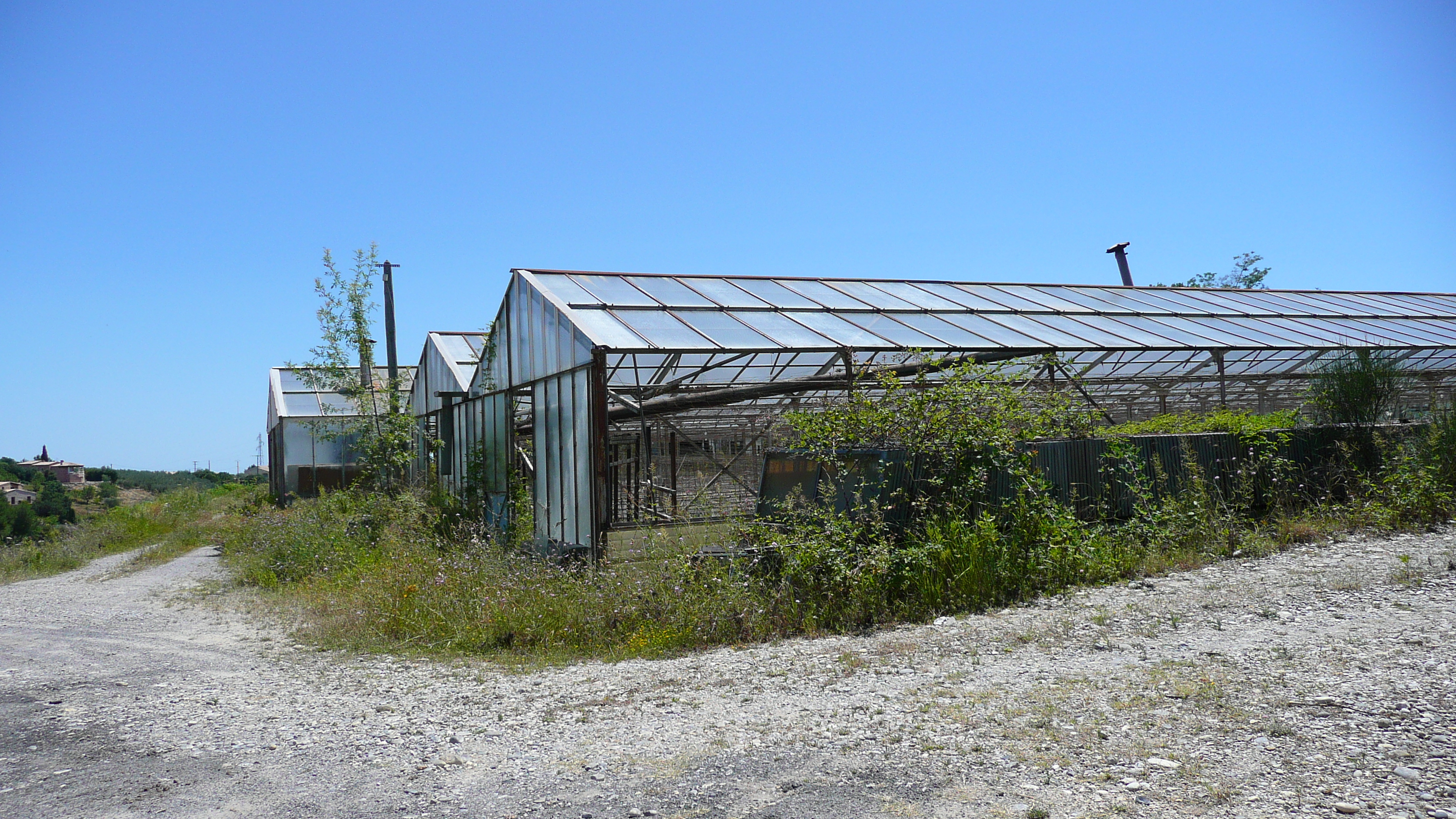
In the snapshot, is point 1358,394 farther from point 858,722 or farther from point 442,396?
point 442,396

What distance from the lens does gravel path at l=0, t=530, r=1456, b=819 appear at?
3811mm

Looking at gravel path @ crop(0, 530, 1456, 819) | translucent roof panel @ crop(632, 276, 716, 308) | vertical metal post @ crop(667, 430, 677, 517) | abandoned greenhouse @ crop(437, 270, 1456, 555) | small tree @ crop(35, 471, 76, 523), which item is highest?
translucent roof panel @ crop(632, 276, 716, 308)

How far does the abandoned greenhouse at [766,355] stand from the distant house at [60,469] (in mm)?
42959

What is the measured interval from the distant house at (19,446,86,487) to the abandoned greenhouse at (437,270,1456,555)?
1691 inches

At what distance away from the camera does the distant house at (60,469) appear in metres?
50.2

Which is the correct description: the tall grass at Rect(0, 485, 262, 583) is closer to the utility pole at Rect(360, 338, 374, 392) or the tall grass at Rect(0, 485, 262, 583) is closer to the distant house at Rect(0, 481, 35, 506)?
the distant house at Rect(0, 481, 35, 506)

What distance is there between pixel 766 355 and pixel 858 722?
9615mm

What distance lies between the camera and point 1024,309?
15.5 m

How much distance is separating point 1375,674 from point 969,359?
5015mm

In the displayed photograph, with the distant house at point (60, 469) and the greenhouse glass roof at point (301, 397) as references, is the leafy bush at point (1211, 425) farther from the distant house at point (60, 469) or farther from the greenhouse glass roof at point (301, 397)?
the distant house at point (60, 469)

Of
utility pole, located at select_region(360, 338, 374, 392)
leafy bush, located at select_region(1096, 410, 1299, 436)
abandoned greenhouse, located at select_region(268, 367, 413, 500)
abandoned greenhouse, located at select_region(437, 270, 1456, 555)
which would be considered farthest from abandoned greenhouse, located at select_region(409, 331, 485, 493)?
leafy bush, located at select_region(1096, 410, 1299, 436)

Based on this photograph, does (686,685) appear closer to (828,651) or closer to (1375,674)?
(828,651)

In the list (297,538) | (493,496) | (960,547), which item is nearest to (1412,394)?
(960,547)

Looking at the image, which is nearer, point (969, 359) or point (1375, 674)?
point (1375, 674)
